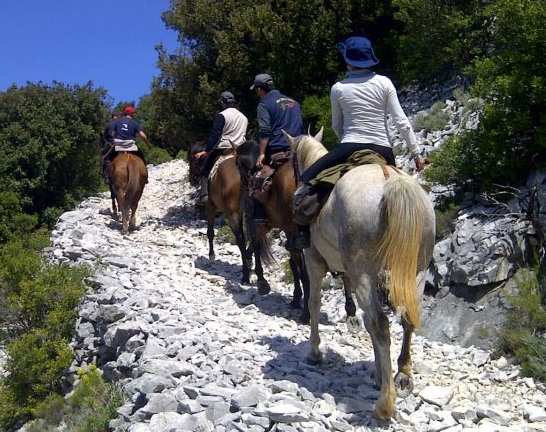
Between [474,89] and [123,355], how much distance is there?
599 centimetres

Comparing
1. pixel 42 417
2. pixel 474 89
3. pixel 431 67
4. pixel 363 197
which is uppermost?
pixel 431 67

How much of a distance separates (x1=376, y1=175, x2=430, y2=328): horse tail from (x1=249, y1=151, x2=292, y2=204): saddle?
348cm

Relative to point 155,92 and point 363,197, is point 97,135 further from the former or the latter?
point 363,197

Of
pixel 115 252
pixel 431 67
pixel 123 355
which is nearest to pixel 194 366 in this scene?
pixel 123 355

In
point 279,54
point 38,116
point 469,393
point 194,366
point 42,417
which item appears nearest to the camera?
point 469,393

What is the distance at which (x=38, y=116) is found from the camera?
20.6 meters

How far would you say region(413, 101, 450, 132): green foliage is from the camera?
39.3ft

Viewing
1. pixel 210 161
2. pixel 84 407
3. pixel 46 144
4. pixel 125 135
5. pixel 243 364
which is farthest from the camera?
pixel 46 144

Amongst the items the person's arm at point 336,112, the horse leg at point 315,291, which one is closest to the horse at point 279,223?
the horse leg at point 315,291

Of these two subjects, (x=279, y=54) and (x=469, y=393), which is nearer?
(x=469, y=393)

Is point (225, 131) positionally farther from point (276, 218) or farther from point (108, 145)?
point (108, 145)

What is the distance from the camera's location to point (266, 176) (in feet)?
27.7

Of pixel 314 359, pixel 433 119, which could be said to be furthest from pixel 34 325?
pixel 433 119

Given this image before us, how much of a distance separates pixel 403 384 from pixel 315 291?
1.47m
